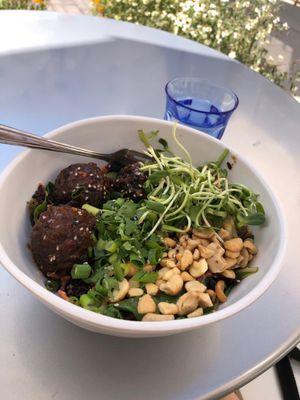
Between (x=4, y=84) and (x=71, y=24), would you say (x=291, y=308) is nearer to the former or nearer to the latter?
(x=4, y=84)

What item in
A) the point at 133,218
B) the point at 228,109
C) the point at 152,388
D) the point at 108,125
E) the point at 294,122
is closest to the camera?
the point at 152,388

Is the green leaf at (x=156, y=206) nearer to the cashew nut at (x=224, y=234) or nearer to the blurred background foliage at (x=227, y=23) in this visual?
the cashew nut at (x=224, y=234)

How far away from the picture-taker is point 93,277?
0.55 m

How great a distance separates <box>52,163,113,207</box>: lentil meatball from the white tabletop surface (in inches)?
3.6

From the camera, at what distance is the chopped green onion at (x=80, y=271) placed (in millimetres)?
546

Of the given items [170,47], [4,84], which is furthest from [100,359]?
[170,47]

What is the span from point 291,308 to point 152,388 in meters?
0.24

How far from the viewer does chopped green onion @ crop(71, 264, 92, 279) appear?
55 cm

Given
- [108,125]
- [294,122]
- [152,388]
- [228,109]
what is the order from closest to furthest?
1. [152,388]
2. [108,125]
3. [228,109]
4. [294,122]

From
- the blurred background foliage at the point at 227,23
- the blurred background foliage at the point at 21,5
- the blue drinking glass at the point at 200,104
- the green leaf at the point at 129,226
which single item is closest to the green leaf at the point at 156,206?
the green leaf at the point at 129,226

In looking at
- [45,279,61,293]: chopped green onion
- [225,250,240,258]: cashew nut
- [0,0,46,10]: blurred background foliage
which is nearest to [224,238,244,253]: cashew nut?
[225,250,240,258]: cashew nut

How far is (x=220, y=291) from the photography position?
564 mm

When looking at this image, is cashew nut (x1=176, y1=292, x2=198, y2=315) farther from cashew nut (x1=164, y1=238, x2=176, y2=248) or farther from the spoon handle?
the spoon handle

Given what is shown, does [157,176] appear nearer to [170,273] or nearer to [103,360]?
[170,273]
